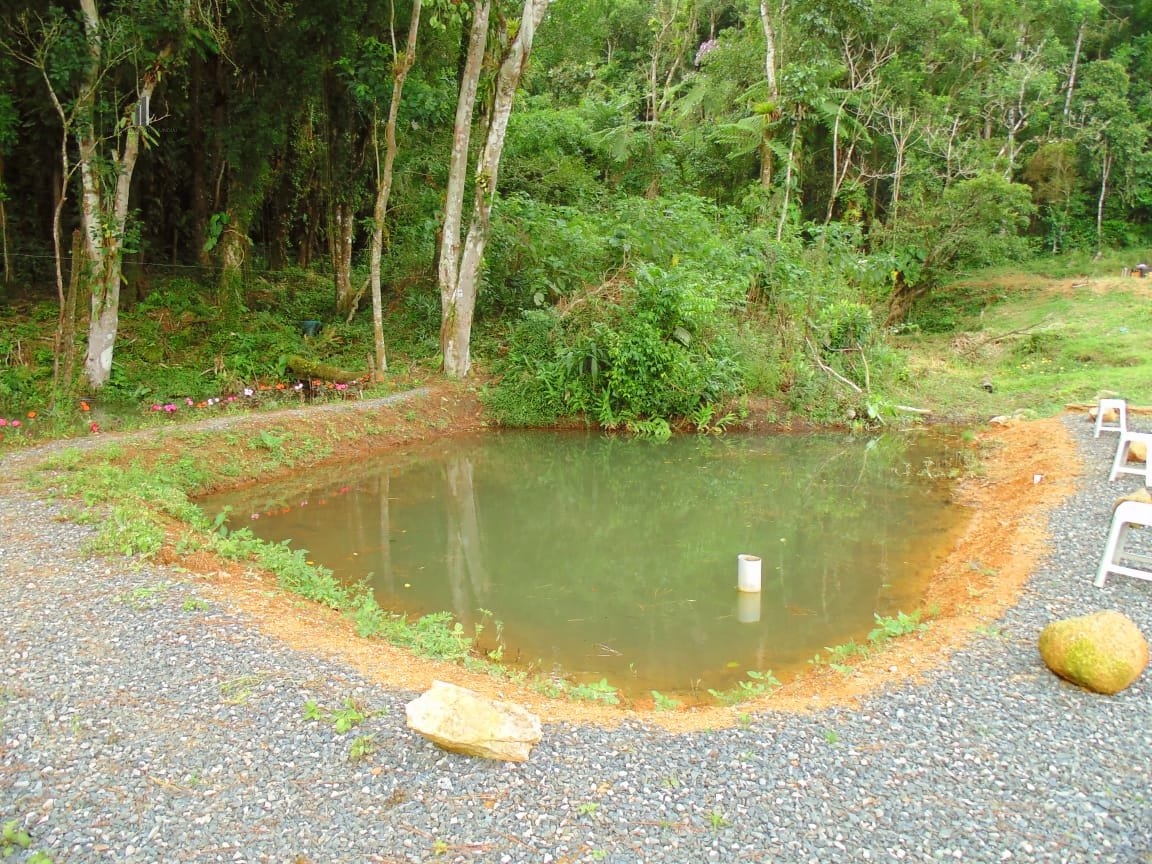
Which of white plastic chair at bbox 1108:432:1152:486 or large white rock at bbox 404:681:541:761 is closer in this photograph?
large white rock at bbox 404:681:541:761

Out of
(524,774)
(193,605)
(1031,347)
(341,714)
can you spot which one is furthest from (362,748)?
(1031,347)

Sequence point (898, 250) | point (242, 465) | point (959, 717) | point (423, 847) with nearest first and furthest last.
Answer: point (423, 847) < point (959, 717) < point (242, 465) < point (898, 250)

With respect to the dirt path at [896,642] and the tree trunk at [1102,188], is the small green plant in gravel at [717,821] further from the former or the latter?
the tree trunk at [1102,188]

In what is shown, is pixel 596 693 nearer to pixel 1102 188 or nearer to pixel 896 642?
pixel 896 642

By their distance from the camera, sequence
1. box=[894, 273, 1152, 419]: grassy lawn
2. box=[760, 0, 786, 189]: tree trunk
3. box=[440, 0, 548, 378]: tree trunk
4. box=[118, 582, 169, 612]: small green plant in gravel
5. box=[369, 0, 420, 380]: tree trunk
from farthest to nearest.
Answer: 1. box=[760, 0, 786, 189]: tree trunk
2. box=[894, 273, 1152, 419]: grassy lawn
3. box=[440, 0, 548, 378]: tree trunk
4. box=[369, 0, 420, 380]: tree trunk
5. box=[118, 582, 169, 612]: small green plant in gravel

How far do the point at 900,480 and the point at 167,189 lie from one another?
1568 centimetres

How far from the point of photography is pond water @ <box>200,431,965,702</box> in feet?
18.6

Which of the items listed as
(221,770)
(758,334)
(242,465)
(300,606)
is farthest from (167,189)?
(221,770)

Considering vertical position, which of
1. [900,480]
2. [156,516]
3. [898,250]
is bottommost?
[900,480]

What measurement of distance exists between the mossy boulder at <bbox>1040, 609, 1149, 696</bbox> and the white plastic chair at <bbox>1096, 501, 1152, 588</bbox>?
3.90 feet

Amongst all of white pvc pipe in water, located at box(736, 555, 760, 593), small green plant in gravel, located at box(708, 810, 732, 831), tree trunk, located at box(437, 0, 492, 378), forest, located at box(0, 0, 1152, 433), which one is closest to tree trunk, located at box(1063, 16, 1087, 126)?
forest, located at box(0, 0, 1152, 433)

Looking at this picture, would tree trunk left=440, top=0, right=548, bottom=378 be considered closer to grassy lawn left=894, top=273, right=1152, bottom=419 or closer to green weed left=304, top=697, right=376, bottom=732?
grassy lawn left=894, top=273, right=1152, bottom=419

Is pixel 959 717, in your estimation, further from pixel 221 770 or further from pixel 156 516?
pixel 156 516

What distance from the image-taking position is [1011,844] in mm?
3150
